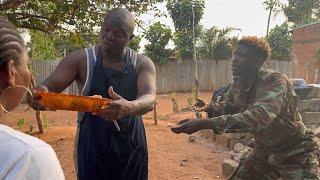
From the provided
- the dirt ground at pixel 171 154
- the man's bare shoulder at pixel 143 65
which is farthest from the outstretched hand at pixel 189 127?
the dirt ground at pixel 171 154

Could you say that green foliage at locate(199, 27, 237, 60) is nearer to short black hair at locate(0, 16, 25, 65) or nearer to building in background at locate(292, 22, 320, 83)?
building in background at locate(292, 22, 320, 83)

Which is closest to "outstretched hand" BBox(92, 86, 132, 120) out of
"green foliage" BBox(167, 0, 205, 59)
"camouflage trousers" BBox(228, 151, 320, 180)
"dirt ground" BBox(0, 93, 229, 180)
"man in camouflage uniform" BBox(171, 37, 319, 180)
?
"man in camouflage uniform" BBox(171, 37, 319, 180)

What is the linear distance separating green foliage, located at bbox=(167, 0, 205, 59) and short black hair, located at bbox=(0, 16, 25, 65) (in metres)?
24.2

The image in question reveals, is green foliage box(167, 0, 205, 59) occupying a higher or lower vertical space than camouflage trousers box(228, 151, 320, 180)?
higher

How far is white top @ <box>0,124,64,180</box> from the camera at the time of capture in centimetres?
97

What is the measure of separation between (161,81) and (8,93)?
79.9 ft

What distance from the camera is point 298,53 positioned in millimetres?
25766

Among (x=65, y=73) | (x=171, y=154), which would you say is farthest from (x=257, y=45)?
(x=171, y=154)

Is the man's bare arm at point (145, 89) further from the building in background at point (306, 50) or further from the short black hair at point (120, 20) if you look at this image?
the building in background at point (306, 50)

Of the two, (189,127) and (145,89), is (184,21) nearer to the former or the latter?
(189,127)

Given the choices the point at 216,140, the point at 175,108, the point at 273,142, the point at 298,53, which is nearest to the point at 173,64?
the point at 298,53

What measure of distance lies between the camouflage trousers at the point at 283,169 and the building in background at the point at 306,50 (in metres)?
21.4

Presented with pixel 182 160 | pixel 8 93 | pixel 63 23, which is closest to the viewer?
pixel 8 93

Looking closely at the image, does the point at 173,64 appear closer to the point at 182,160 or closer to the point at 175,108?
the point at 175,108
